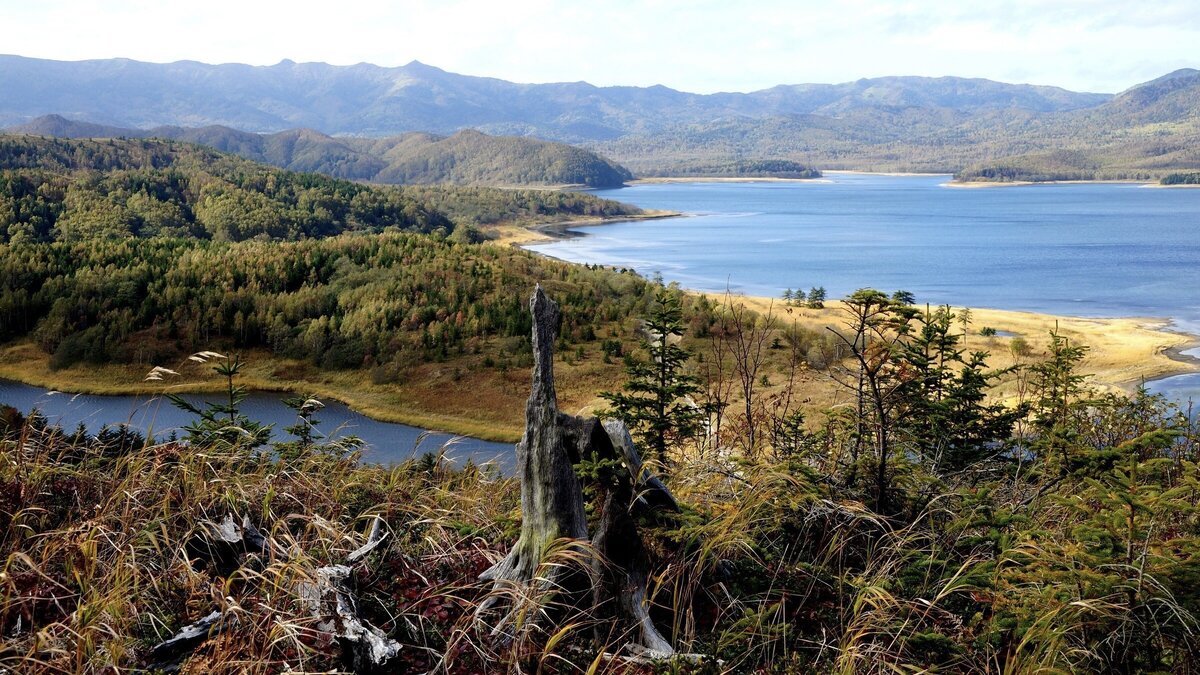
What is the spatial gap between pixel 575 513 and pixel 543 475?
0.24 metres

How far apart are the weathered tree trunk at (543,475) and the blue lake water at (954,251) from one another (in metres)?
24.7

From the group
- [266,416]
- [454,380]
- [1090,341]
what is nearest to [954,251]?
[1090,341]

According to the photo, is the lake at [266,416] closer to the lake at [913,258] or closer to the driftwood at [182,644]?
the lake at [913,258]

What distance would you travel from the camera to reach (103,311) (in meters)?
40.6

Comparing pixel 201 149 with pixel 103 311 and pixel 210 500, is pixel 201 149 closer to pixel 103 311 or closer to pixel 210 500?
pixel 103 311

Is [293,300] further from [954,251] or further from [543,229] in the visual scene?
[543,229]

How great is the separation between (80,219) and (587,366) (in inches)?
2252

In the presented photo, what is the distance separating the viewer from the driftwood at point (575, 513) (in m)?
3.65

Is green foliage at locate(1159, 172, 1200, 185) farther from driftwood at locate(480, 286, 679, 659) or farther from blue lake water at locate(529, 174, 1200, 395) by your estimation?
driftwood at locate(480, 286, 679, 659)

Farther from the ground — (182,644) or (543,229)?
(182,644)

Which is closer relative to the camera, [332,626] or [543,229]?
[332,626]

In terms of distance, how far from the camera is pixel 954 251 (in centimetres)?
8519

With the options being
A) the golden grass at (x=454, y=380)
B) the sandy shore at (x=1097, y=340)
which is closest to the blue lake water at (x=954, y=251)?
the sandy shore at (x=1097, y=340)

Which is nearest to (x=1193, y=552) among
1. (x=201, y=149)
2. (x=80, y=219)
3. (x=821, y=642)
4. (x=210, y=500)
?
(x=821, y=642)
